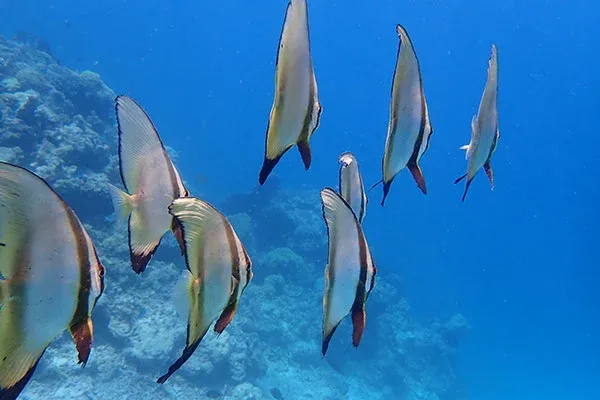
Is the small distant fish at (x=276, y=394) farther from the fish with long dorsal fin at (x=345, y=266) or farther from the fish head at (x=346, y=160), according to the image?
the fish with long dorsal fin at (x=345, y=266)

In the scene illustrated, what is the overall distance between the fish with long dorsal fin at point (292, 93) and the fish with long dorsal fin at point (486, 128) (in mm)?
943

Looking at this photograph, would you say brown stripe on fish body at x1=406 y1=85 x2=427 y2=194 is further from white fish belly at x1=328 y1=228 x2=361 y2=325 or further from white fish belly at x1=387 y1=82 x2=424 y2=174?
white fish belly at x1=328 y1=228 x2=361 y2=325

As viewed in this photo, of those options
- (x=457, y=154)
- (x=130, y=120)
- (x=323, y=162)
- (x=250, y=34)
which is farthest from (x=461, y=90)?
(x=130, y=120)

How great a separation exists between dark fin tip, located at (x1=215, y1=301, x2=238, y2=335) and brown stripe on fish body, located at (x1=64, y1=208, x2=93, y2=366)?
1.08 ft

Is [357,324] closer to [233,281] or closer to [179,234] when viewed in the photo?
[233,281]

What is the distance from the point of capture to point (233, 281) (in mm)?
1204

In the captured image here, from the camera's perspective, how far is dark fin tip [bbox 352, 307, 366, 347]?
128 cm

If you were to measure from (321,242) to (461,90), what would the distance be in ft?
370

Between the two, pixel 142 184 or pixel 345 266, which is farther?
pixel 142 184

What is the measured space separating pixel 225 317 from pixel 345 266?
385 millimetres

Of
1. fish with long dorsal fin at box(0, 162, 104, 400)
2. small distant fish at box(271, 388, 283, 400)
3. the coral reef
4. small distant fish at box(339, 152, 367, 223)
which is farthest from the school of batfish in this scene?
small distant fish at box(271, 388, 283, 400)

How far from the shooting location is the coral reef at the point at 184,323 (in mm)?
9703

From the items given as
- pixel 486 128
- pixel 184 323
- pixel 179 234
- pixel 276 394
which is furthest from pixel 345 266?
pixel 276 394

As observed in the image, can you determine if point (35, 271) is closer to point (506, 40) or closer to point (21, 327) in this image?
point (21, 327)
